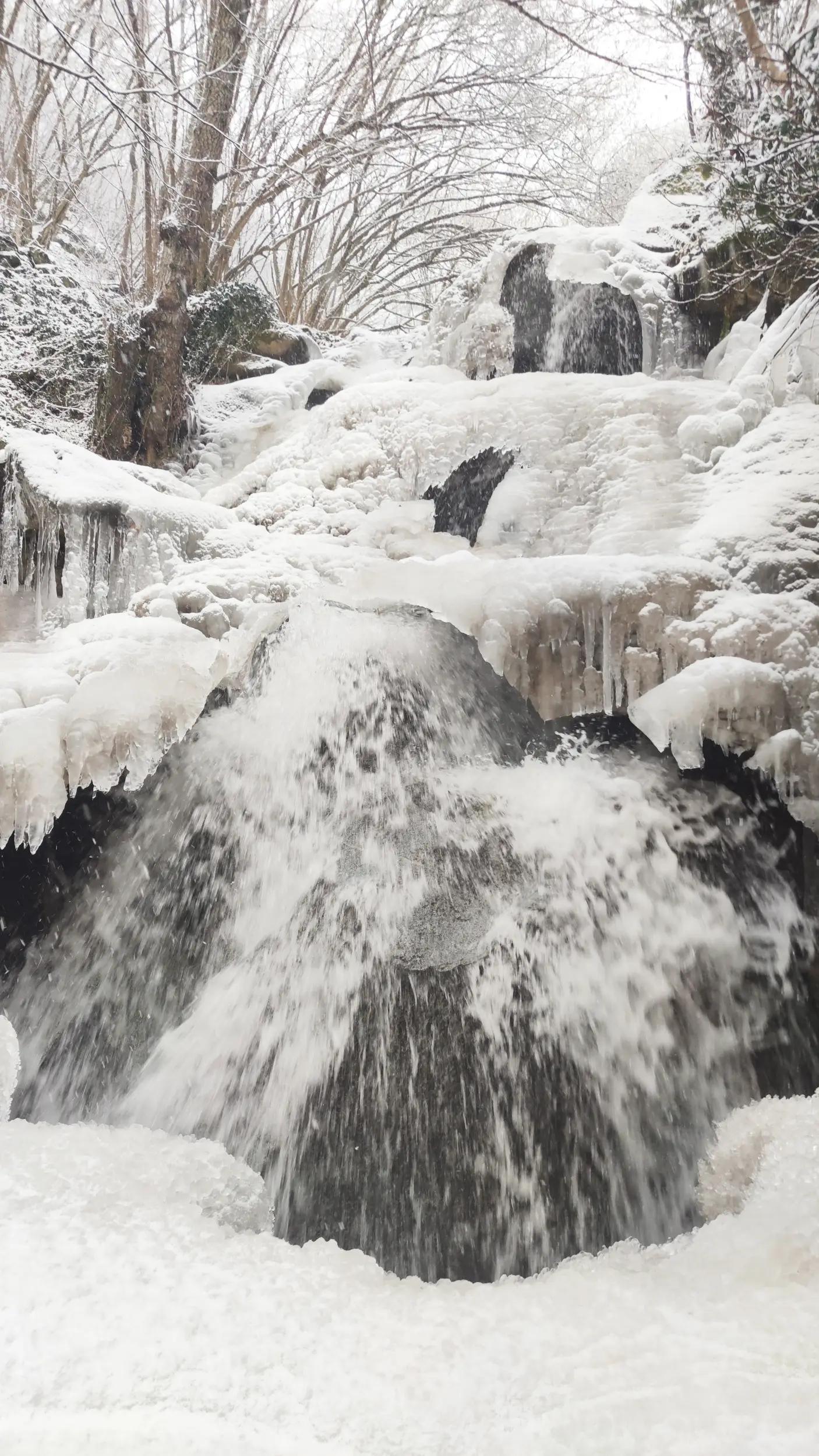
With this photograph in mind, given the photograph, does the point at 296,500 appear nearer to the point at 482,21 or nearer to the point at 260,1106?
the point at 260,1106

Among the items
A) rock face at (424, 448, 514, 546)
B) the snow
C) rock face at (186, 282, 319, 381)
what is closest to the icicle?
rock face at (424, 448, 514, 546)

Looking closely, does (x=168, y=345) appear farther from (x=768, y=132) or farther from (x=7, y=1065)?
(x=7, y=1065)

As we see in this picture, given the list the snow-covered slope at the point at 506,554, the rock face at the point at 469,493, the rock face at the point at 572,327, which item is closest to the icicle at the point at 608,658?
the snow-covered slope at the point at 506,554

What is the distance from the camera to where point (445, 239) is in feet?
30.0

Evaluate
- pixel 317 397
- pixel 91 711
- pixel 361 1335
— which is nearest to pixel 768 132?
pixel 91 711

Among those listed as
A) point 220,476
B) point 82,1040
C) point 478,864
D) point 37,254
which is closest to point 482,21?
point 37,254

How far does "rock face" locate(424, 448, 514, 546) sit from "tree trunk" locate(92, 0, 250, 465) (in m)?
2.57

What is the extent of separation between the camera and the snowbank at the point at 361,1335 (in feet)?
3.11

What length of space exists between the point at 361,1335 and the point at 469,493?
3597 millimetres

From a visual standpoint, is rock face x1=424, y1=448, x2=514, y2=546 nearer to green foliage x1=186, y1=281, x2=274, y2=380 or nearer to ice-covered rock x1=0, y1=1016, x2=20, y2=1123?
ice-covered rock x1=0, y1=1016, x2=20, y2=1123

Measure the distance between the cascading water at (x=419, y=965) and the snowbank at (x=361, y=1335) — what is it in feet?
1.76

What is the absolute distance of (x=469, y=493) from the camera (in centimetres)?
403

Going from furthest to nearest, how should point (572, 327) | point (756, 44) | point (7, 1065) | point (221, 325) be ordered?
point (221, 325)
point (572, 327)
point (756, 44)
point (7, 1065)

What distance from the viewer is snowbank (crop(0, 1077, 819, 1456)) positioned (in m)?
0.95
